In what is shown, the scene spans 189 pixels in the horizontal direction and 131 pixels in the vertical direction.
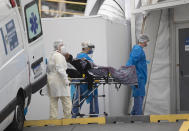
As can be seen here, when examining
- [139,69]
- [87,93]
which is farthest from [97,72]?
[139,69]

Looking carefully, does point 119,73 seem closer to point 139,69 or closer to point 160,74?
point 139,69

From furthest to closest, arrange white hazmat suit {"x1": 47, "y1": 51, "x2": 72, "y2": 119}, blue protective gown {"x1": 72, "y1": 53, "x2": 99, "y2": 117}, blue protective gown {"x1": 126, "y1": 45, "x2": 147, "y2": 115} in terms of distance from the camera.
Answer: blue protective gown {"x1": 126, "y1": 45, "x2": 147, "y2": 115}, blue protective gown {"x1": 72, "y1": 53, "x2": 99, "y2": 117}, white hazmat suit {"x1": 47, "y1": 51, "x2": 72, "y2": 119}

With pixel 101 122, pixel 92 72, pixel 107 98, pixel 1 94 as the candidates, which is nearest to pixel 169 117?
pixel 101 122

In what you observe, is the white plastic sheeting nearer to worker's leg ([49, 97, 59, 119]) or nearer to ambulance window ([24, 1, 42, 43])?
worker's leg ([49, 97, 59, 119])

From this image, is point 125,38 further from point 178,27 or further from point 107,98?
point 107,98

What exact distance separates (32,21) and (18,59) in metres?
1.28

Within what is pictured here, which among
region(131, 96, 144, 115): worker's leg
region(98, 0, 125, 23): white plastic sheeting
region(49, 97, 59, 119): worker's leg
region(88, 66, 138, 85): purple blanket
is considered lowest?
region(131, 96, 144, 115): worker's leg

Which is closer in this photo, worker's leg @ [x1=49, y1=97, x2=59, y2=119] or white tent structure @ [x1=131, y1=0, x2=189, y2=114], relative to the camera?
worker's leg @ [x1=49, y1=97, x2=59, y2=119]

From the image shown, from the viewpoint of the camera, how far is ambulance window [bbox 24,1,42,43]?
729 cm

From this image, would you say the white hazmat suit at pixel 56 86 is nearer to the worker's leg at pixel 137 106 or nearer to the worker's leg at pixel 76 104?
the worker's leg at pixel 76 104

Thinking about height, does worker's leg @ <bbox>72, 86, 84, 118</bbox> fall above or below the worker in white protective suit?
below

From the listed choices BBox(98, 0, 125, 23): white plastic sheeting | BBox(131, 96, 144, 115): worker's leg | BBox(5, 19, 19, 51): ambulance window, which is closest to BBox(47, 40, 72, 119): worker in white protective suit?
BBox(131, 96, 144, 115): worker's leg

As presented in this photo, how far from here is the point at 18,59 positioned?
6.48 metres

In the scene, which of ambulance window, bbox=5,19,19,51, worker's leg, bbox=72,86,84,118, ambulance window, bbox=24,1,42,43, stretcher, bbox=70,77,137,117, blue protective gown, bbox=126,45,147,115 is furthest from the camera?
blue protective gown, bbox=126,45,147,115
